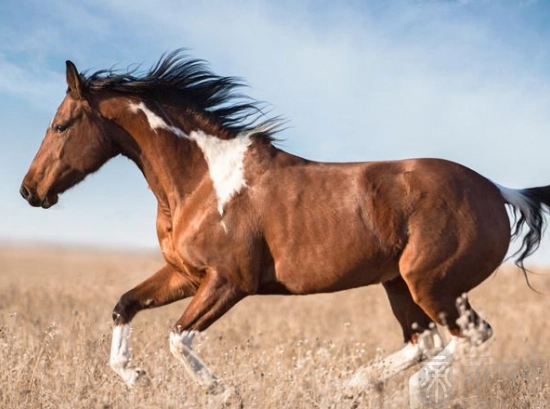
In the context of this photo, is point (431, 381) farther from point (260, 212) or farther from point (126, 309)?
point (126, 309)

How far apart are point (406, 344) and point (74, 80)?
3.33m

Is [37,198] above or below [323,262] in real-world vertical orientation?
above

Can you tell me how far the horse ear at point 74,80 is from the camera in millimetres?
5805

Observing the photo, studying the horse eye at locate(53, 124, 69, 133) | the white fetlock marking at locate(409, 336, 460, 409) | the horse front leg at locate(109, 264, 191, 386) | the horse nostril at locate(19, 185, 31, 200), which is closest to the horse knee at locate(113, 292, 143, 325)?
the horse front leg at locate(109, 264, 191, 386)

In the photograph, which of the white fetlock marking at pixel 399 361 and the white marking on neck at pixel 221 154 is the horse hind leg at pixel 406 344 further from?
the white marking on neck at pixel 221 154

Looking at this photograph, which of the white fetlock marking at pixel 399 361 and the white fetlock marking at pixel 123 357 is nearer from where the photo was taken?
the white fetlock marking at pixel 123 357

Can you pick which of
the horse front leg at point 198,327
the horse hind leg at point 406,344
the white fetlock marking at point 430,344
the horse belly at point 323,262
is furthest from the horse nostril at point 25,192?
the white fetlock marking at point 430,344

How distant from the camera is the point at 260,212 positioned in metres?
5.45

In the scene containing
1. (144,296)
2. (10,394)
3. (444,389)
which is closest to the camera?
(10,394)

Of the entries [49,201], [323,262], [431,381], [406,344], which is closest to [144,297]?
[49,201]

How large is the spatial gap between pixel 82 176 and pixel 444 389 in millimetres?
3138

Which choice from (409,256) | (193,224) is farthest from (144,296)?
(409,256)

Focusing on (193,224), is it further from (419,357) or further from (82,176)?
(419,357)

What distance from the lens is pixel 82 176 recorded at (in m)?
5.88
